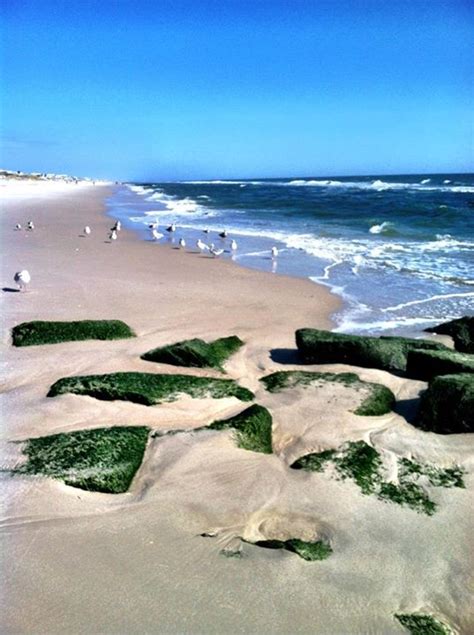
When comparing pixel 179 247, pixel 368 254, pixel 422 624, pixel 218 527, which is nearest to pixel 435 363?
pixel 218 527

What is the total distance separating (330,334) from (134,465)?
3.64m

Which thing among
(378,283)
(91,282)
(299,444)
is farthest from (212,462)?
(378,283)

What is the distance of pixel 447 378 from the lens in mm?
5465

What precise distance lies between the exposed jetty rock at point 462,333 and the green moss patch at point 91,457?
513 cm

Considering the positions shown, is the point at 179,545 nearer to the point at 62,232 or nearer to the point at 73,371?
the point at 73,371

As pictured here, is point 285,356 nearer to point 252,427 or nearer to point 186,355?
point 186,355

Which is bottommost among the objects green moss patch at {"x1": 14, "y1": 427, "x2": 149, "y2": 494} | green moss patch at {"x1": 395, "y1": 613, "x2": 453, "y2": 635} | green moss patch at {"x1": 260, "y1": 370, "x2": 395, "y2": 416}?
green moss patch at {"x1": 395, "y1": 613, "x2": 453, "y2": 635}

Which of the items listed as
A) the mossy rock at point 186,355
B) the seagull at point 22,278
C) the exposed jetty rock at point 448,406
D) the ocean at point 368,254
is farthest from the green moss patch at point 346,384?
the seagull at point 22,278

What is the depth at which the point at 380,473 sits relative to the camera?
4609mm

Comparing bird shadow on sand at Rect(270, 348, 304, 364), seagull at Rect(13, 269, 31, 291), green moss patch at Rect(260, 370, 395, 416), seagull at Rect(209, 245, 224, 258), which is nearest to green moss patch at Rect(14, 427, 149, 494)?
green moss patch at Rect(260, 370, 395, 416)

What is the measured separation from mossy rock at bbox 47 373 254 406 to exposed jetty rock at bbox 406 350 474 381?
84.1 inches

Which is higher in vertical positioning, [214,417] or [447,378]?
[447,378]

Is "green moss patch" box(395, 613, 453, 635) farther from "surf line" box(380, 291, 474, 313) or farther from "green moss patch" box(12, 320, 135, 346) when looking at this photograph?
"surf line" box(380, 291, 474, 313)

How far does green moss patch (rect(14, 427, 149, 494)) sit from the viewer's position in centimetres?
412
